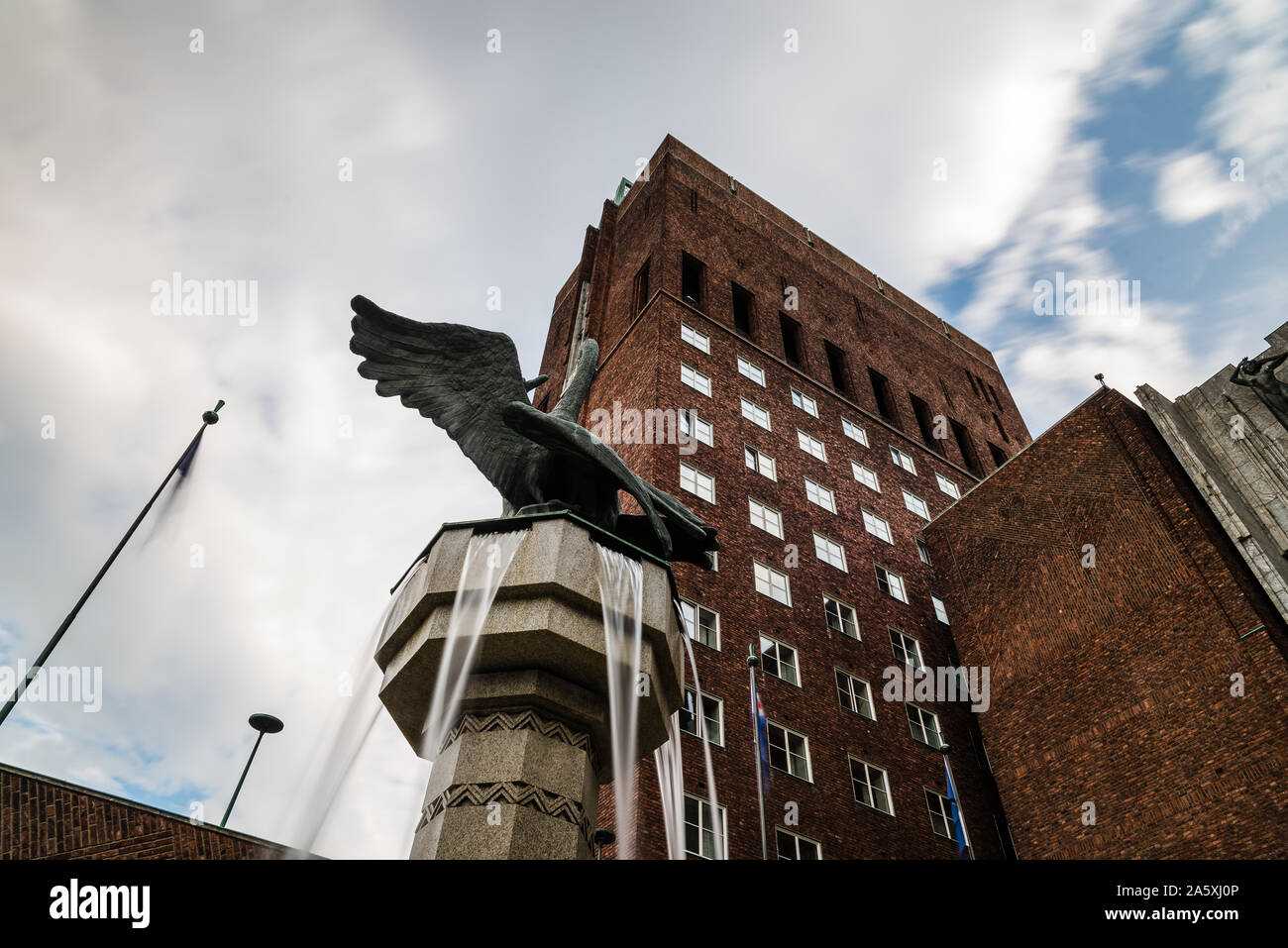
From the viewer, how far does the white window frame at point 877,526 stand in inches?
1372

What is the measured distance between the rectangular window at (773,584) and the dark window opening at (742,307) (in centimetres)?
1702

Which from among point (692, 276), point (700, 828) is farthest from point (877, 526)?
point (700, 828)

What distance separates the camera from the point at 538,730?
6.34 m

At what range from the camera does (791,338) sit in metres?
44.7

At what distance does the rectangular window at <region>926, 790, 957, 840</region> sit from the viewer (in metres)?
25.0

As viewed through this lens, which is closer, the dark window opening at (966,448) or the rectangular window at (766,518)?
the rectangular window at (766,518)

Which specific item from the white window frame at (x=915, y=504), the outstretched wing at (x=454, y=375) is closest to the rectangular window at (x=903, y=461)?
the white window frame at (x=915, y=504)

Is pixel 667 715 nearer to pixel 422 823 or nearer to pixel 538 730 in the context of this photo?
pixel 538 730

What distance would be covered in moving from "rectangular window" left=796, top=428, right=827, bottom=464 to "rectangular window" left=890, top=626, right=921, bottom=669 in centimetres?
820

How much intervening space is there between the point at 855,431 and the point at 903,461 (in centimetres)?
308

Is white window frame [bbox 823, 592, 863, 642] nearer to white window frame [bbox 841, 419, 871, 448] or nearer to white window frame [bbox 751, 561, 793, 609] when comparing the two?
white window frame [bbox 751, 561, 793, 609]

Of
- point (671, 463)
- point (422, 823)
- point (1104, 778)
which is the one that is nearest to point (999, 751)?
point (1104, 778)

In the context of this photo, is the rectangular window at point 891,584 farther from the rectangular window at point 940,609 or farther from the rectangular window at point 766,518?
→ the rectangular window at point 766,518

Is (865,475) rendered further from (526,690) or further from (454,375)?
(526,690)
